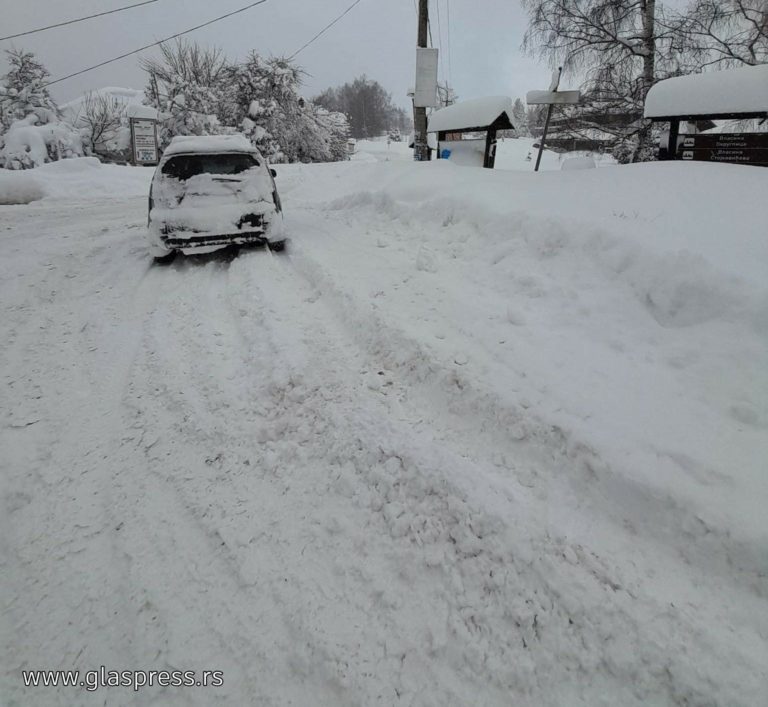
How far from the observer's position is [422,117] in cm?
1157

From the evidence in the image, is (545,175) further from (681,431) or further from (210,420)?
(210,420)

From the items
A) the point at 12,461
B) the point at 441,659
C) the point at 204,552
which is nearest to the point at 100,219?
the point at 12,461

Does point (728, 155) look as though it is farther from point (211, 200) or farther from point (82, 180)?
point (82, 180)

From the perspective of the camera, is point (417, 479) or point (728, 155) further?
point (728, 155)

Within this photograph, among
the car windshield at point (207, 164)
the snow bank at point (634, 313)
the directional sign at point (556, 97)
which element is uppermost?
the directional sign at point (556, 97)

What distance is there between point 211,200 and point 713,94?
8160 mm

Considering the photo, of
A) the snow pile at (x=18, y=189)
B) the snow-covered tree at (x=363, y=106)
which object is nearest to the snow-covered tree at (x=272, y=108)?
the snow pile at (x=18, y=189)

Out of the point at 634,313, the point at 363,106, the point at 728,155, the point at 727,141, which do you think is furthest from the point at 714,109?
the point at 363,106

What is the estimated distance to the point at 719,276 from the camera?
129 inches

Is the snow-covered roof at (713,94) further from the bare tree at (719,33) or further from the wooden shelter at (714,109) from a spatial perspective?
the bare tree at (719,33)

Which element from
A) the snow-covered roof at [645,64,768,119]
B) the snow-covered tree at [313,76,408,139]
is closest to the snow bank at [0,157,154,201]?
the snow-covered roof at [645,64,768,119]

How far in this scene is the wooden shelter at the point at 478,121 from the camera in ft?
30.4

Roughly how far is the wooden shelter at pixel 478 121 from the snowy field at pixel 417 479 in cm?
597

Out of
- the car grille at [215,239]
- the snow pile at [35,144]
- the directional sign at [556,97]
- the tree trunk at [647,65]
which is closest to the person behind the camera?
the car grille at [215,239]
